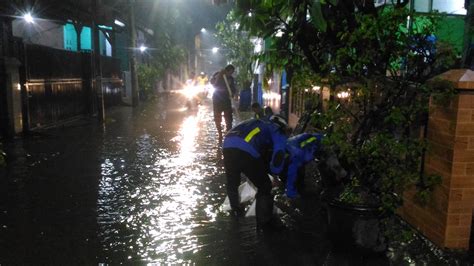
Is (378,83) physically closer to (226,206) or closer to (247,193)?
(247,193)

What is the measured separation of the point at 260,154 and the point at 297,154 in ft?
1.60

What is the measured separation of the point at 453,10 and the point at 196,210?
25.4ft

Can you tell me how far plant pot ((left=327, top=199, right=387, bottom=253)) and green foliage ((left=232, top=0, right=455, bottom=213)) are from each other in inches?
4.6

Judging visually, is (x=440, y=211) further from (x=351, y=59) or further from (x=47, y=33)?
(x=47, y=33)

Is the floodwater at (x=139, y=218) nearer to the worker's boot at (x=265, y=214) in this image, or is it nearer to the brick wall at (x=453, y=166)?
the worker's boot at (x=265, y=214)

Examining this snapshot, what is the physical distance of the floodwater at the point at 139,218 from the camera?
13.6 ft

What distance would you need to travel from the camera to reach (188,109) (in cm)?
2017

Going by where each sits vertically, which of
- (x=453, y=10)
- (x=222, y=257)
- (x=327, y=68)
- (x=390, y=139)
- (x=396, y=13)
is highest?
(x=453, y=10)

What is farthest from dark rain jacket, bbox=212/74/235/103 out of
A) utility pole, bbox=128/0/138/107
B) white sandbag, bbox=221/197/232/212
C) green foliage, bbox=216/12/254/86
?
utility pole, bbox=128/0/138/107

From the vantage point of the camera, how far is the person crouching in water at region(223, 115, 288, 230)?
15.4 feet

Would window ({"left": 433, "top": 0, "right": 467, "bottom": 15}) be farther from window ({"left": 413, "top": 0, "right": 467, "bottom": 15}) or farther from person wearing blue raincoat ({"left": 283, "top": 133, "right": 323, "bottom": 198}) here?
person wearing blue raincoat ({"left": 283, "top": 133, "right": 323, "bottom": 198})

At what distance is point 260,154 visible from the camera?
4789mm

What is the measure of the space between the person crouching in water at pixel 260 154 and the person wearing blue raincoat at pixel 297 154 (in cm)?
22

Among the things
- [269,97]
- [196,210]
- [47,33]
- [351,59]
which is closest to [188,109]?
[269,97]
